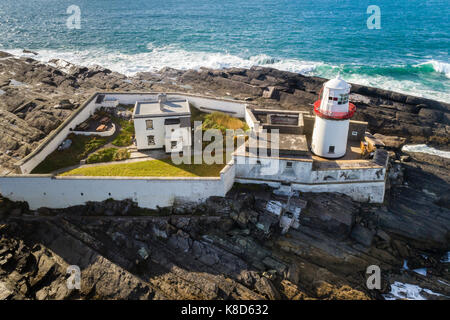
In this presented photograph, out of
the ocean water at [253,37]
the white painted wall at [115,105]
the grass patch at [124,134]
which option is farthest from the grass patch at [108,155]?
the ocean water at [253,37]

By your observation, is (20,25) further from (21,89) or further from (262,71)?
(262,71)

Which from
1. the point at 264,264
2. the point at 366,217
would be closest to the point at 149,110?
the point at 264,264

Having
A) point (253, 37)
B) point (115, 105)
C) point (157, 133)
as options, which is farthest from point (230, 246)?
point (253, 37)

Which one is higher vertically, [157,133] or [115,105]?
[115,105]

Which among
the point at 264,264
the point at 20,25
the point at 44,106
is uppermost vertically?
the point at 20,25

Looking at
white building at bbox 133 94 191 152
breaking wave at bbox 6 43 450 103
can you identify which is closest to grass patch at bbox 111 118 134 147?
white building at bbox 133 94 191 152

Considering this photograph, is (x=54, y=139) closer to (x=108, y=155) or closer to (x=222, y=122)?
(x=108, y=155)
